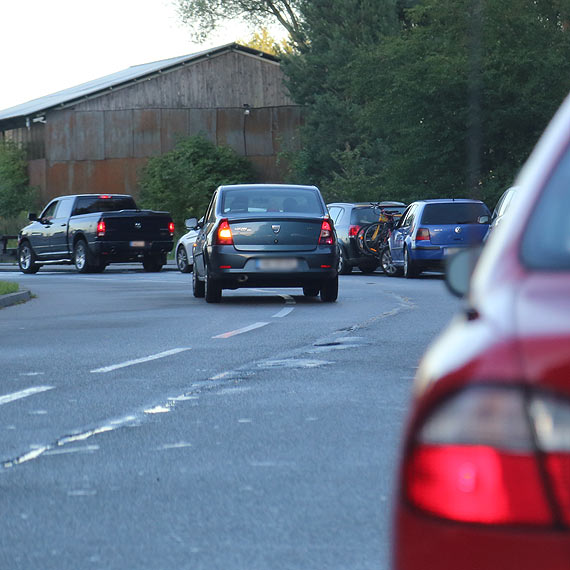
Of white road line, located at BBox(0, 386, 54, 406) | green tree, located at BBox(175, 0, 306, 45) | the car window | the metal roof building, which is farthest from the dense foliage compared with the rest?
the car window

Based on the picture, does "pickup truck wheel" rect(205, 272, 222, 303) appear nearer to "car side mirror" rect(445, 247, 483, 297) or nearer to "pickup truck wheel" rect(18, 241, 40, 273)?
"car side mirror" rect(445, 247, 483, 297)

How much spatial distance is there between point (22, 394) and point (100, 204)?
84.5 feet

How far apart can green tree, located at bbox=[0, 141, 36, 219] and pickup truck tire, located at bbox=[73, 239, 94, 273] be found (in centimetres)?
2794

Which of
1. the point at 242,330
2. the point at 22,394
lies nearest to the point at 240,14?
the point at 242,330

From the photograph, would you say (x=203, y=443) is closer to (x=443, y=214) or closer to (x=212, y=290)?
(x=212, y=290)

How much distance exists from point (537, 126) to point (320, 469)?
3727 centimetres

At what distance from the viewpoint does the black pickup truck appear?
3247 cm

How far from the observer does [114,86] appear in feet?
206

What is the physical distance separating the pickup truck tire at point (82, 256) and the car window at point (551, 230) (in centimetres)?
3085

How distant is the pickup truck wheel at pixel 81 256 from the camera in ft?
108

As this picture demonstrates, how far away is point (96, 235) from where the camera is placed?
32531 millimetres

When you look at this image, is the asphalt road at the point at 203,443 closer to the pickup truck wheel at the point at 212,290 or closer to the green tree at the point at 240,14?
the pickup truck wheel at the point at 212,290

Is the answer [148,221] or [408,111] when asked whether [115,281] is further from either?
[408,111]

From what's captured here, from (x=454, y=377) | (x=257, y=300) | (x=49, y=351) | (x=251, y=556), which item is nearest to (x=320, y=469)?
(x=251, y=556)
